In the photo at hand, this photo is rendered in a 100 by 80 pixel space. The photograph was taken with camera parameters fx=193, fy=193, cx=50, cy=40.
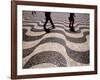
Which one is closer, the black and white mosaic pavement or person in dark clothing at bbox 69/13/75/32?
the black and white mosaic pavement

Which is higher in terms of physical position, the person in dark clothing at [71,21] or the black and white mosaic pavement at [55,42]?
the person in dark clothing at [71,21]

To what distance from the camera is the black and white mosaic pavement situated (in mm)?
1803

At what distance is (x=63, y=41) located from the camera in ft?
6.28

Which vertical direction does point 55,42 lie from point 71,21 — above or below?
below

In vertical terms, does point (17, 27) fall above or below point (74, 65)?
above

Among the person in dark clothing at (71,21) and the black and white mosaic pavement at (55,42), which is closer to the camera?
the black and white mosaic pavement at (55,42)

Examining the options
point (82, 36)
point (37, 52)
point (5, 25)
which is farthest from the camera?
point (82, 36)

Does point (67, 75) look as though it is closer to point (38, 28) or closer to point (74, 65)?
point (74, 65)

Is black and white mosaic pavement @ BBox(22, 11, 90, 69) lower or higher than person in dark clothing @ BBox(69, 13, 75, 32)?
lower

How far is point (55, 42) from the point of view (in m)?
1.89

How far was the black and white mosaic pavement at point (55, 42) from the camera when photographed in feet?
5.91

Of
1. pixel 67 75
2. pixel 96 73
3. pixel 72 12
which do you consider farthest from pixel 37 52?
pixel 96 73

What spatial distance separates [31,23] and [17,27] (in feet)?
0.46

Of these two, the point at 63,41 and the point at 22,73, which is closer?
the point at 22,73
